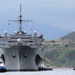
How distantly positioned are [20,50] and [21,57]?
1642mm

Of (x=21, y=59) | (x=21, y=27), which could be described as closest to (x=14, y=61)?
(x=21, y=59)

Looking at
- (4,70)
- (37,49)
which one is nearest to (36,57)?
(37,49)

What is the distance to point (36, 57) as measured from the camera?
467 feet

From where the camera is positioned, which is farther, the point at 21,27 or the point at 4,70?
the point at 21,27

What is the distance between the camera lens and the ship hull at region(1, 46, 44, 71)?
135000 mm

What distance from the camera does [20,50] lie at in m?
135

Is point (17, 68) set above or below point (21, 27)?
below

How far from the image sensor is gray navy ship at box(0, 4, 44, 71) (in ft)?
444

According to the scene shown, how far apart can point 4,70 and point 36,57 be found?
38.1 feet

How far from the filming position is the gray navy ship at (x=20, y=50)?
444 ft

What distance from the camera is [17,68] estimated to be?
444 feet

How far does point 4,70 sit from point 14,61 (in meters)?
3.46

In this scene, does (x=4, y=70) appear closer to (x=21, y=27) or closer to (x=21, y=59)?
(x=21, y=59)

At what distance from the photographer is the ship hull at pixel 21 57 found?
135000 mm
